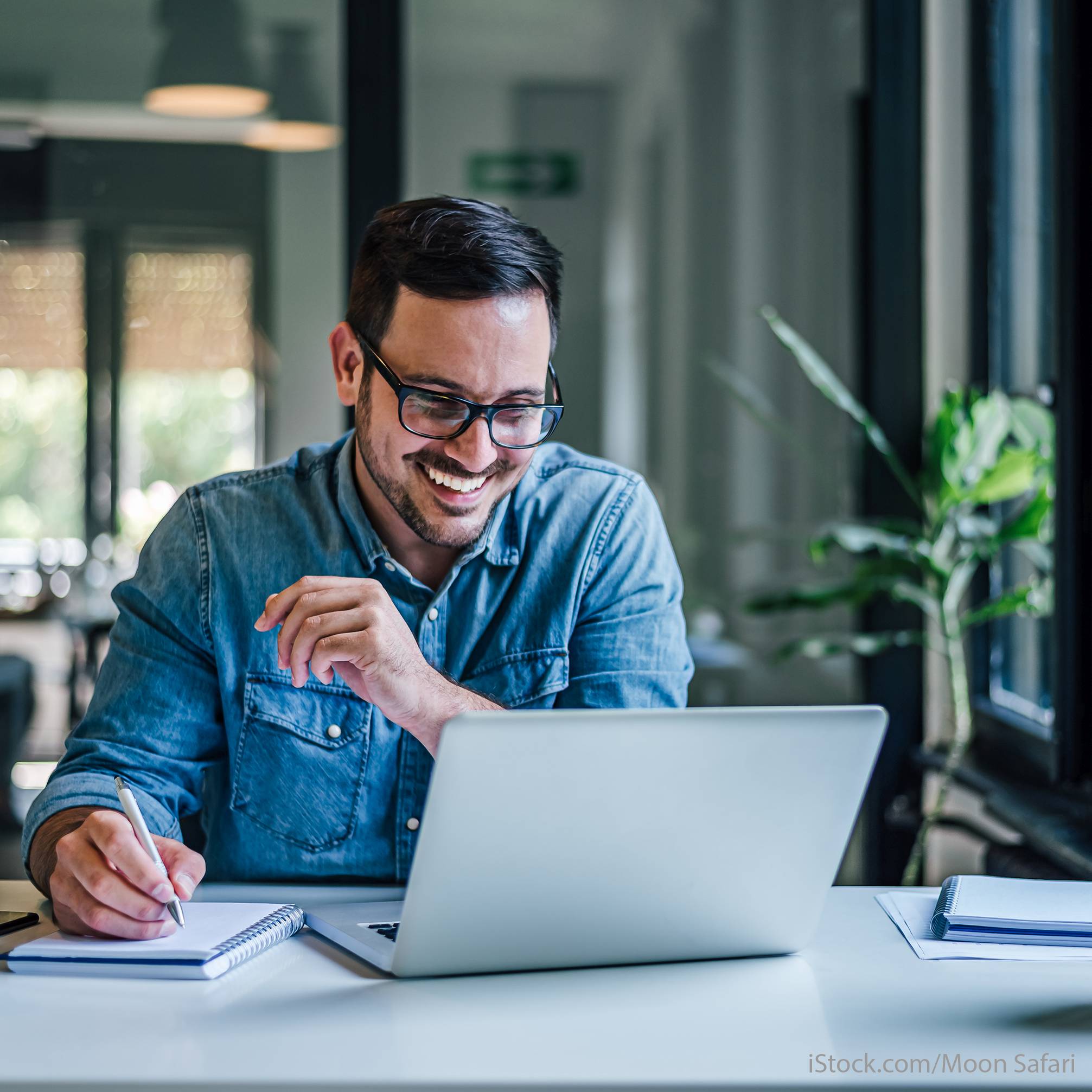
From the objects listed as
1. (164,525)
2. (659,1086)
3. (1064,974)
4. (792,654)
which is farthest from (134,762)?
(792,654)

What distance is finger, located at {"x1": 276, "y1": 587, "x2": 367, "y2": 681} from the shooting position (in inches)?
43.1

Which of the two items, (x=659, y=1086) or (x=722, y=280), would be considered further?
(x=722, y=280)

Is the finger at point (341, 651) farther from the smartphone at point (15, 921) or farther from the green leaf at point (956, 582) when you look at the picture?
the green leaf at point (956, 582)

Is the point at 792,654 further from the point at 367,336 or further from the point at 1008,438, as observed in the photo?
the point at 367,336

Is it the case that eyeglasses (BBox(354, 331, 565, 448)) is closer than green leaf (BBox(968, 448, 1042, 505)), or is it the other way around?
eyeglasses (BBox(354, 331, 565, 448))

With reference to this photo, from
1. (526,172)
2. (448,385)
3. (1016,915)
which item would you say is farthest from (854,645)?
(1016,915)

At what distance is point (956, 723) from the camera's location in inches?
101

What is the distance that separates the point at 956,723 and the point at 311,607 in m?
1.82

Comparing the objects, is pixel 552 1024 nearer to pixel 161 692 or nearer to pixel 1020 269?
pixel 161 692

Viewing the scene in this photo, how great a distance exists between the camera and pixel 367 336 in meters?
1.52

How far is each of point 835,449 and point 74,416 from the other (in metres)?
1.75

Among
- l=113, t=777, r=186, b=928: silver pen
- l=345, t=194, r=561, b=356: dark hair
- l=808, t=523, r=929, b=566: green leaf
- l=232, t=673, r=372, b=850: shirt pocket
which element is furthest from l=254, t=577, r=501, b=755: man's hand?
l=808, t=523, r=929, b=566: green leaf

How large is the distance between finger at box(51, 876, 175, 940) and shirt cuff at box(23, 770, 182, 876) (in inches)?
6.0

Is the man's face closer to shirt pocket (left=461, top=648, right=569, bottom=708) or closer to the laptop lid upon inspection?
shirt pocket (left=461, top=648, right=569, bottom=708)
